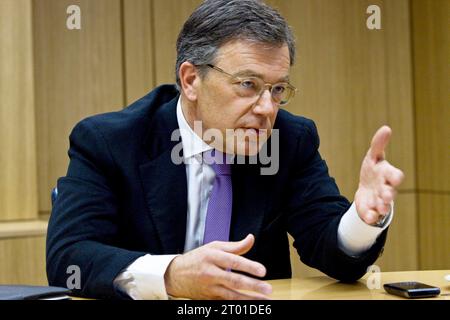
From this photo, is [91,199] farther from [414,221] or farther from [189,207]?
[414,221]

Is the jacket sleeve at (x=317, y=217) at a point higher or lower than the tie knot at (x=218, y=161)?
lower

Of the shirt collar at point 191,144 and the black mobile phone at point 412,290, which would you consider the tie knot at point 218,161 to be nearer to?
the shirt collar at point 191,144

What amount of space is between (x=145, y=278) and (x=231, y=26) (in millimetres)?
776

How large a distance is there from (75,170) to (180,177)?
288 mm

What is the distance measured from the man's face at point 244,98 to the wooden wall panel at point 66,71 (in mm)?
1921

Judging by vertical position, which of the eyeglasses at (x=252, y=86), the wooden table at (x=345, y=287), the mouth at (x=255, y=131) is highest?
the eyeglasses at (x=252, y=86)

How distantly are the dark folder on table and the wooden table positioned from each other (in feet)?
1.51

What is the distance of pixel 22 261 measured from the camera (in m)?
3.24

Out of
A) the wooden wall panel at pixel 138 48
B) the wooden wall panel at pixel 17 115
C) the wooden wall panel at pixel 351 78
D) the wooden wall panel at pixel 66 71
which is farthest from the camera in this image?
the wooden wall panel at pixel 351 78

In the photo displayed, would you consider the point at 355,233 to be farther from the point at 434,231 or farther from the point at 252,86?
the point at 434,231

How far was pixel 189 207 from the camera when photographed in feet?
6.68

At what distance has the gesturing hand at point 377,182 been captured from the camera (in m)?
1.60

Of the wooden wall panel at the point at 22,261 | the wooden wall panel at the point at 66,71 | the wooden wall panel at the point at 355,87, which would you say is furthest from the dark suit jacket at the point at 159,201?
the wooden wall panel at the point at 355,87

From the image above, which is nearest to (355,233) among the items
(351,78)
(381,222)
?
(381,222)
